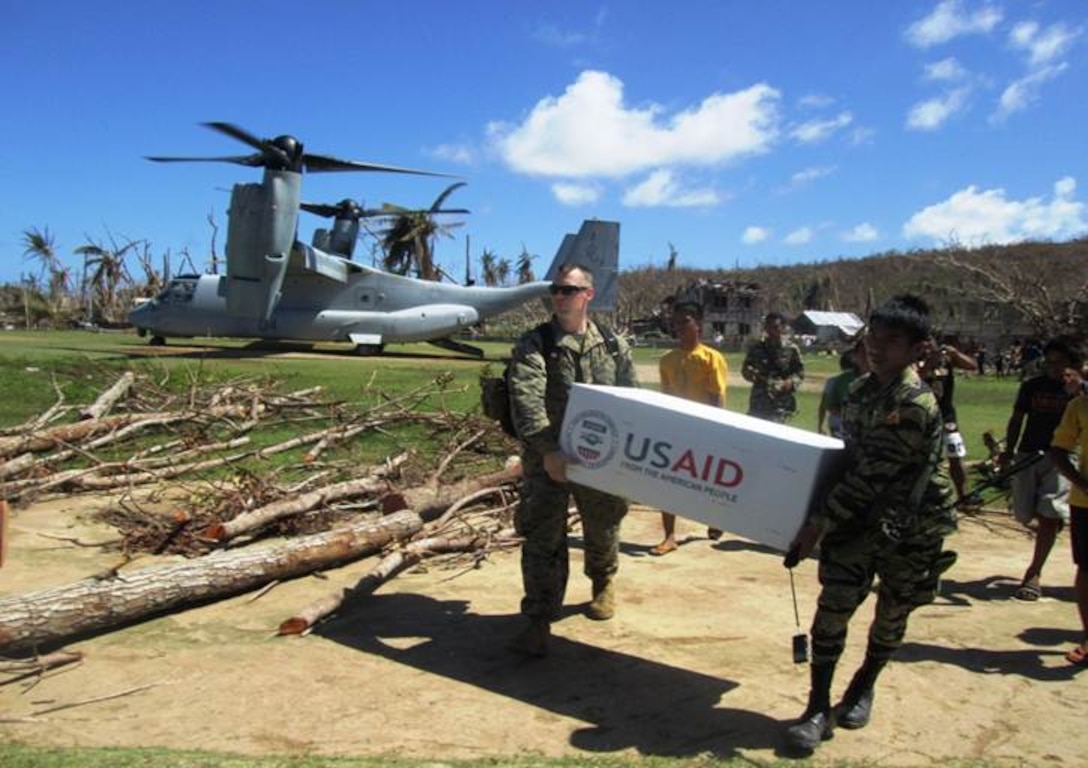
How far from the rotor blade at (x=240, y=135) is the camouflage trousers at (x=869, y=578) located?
66.4 feet

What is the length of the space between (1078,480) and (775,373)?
10.4 feet

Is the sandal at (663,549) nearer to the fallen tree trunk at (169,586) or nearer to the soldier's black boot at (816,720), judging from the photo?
the fallen tree trunk at (169,586)

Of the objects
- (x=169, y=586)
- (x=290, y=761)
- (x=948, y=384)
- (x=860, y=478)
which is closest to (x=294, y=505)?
(x=169, y=586)

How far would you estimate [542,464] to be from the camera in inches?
171

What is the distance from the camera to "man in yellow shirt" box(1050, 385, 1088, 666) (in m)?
4.25

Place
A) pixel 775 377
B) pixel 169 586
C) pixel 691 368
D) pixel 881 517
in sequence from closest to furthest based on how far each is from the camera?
pixel 881 517 < pixel 169 586 < pixel 691 368 < pixel 775 377

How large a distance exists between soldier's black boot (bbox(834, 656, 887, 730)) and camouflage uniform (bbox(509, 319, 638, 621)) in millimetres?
1459

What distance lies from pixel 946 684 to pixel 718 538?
2.83 metres

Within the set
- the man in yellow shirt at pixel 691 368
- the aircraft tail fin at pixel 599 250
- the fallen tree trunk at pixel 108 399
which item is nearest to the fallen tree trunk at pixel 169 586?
the man in yellow shirt at pixel 691 368

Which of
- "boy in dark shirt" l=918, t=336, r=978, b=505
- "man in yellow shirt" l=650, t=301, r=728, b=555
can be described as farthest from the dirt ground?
"boy in dark shirt" l=918, t=336, r=978, b=505

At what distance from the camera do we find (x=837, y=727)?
3516mm

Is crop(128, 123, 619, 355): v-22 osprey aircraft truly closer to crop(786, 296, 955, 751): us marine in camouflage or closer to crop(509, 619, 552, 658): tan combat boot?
crop(509, 619, 552, 658): tan combat boot

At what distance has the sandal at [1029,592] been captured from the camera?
5.29m

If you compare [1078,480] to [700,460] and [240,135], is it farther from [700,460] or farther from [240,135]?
[240,135]
